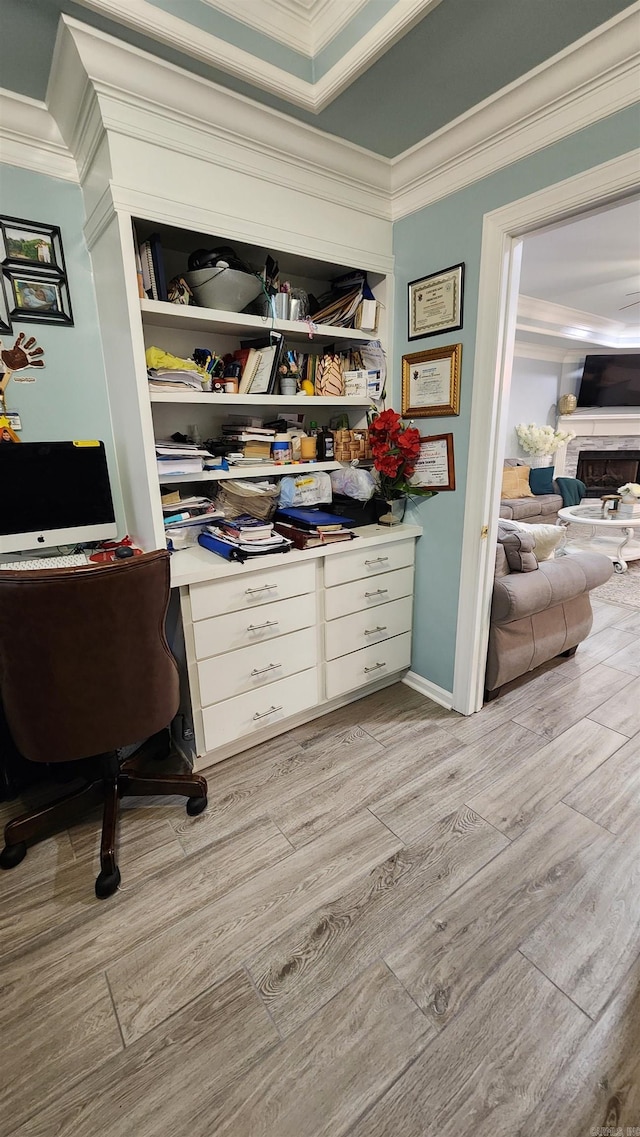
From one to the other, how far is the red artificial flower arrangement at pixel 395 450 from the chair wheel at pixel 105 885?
5.94 ft

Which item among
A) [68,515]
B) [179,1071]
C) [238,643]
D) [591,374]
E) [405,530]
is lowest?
[179,1071]

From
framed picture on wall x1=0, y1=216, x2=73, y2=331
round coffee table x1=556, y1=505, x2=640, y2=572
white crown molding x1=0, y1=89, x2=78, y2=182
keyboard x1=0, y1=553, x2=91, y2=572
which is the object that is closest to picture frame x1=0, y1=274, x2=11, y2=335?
framed picture on wall x1=0, y1=216, x2=73, y2=331

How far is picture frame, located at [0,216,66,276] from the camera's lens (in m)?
1.61

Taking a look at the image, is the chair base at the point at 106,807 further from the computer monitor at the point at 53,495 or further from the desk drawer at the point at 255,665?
the computer monitor at the point at 53,495

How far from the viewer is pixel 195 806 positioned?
1656 millimetres

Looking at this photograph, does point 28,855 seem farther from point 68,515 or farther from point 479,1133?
point 479,1133

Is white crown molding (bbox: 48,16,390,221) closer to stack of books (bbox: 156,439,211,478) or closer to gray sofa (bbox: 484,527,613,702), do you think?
stack of books (bbox: 156,439,211,478)

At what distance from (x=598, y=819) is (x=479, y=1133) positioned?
1015 millimetres

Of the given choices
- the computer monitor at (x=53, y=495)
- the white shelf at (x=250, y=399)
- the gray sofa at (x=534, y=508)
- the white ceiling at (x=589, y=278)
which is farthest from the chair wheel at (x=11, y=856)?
the gray sofa at (x=534, y=508)

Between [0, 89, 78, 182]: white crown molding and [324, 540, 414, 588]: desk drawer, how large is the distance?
1.72m

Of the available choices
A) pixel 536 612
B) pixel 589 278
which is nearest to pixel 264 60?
pixel 536 612

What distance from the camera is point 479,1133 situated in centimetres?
91

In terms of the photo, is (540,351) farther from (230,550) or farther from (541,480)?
(230,550)

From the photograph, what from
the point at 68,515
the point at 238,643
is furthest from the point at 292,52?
the point at 238,643
